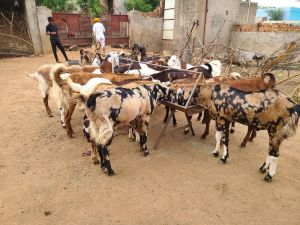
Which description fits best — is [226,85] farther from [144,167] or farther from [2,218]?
[2,218]

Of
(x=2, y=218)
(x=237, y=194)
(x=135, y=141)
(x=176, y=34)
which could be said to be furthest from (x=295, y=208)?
(x=176, y=34)

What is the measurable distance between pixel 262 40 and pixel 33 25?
12574 millimetres

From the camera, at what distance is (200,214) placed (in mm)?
3492

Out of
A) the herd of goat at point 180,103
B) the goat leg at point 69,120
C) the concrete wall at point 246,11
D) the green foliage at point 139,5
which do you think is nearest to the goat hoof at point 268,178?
the herd of goat at point 180,103

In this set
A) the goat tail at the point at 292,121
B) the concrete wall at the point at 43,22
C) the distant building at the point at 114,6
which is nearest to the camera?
the goat tail at the point at 292,121

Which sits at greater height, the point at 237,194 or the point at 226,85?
the point at 226,85

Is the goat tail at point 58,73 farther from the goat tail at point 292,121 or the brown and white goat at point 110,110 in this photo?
the goat tail at point 292,121

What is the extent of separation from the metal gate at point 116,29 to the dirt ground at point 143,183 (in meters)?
12.7

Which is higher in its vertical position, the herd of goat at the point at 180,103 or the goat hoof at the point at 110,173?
the herd of goat at the point at 180,103

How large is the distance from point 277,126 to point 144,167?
2268 millimetres

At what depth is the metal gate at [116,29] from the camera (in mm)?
17250

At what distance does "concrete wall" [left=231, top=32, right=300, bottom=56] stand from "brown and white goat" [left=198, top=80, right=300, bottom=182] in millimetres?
9677

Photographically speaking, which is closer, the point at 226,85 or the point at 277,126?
the point at 277,126

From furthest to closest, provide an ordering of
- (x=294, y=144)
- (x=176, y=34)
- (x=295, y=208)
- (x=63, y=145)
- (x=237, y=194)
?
(x=176, y=34)
(x=294, y=144)
(x=63, y=145)
(x=237, y=194)
(x=295, y=208)
